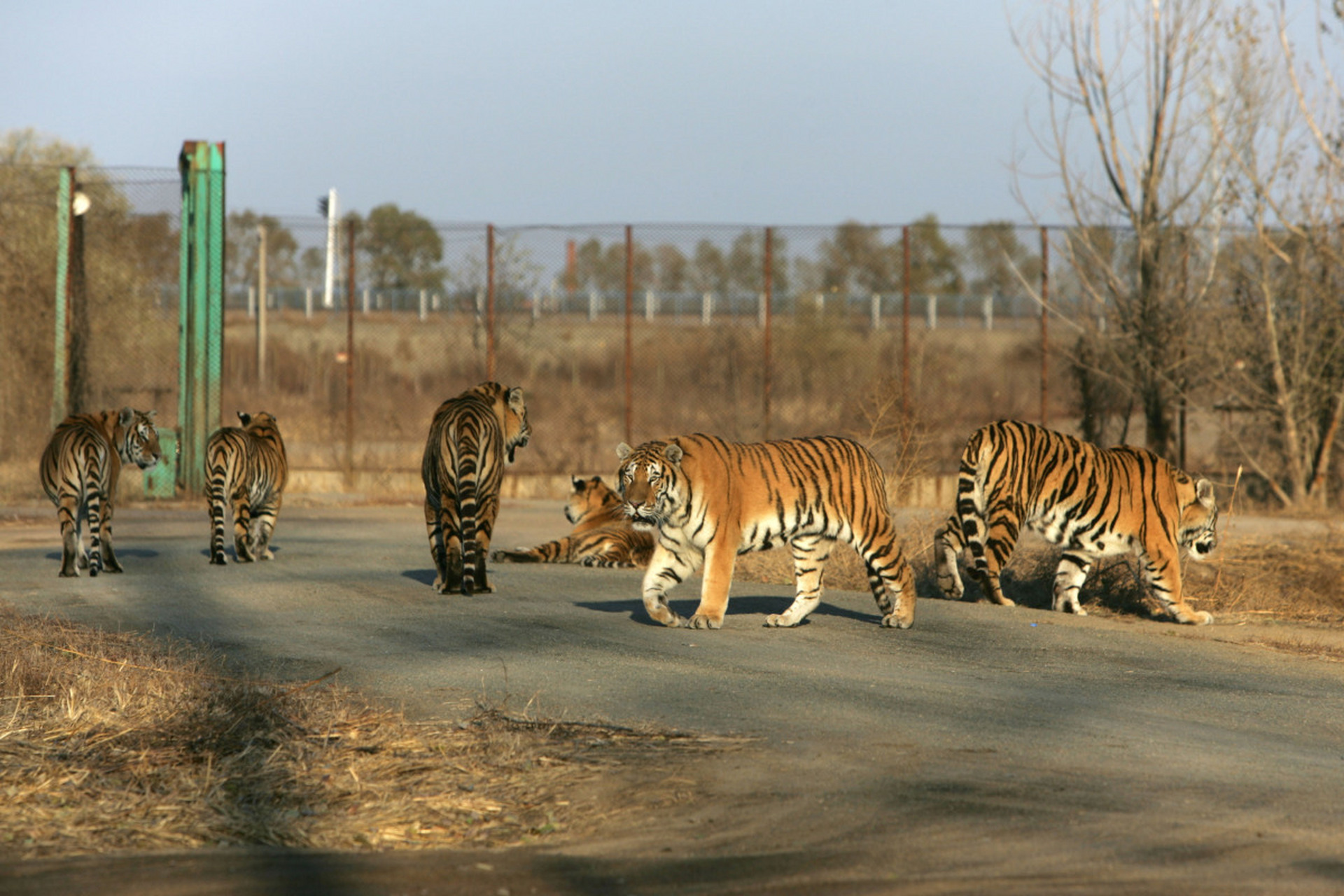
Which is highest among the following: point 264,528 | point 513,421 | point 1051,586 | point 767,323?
point 767,323

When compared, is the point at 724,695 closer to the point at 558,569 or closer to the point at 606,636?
the point at 606,636

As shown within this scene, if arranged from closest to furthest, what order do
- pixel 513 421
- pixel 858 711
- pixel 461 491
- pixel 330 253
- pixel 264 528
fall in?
pixel 858 711
pixel 461 491
pixel 513 421
pixel 264 528
pixel 330 253

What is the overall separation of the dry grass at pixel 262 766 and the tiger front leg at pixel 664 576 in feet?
9.32

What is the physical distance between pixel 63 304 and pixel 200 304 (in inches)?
70.5

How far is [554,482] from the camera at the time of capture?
69.3ft

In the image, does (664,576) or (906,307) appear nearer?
(664,576)

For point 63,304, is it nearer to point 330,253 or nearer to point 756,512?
point 330,253

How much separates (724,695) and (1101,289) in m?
14.9

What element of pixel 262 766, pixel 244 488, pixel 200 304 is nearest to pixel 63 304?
pixel 200 304

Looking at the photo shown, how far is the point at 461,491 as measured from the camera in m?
10.3

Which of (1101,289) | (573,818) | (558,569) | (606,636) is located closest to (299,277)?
(1101,289)

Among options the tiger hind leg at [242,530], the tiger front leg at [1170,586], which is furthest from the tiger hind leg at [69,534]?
the tiger front leg at [1170,586]

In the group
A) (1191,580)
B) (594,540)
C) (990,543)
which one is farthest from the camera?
(594,540)

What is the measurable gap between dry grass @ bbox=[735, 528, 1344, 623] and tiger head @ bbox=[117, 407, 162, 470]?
537 centimetres
